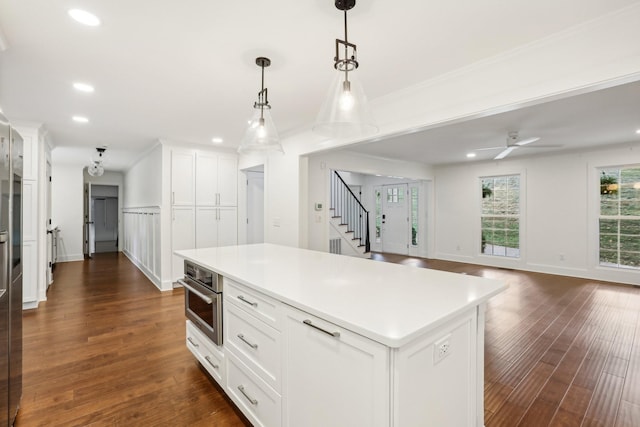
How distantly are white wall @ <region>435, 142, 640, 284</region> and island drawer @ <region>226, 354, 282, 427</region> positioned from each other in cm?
678

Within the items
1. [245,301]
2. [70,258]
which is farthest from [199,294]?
[70,258]

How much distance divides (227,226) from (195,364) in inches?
133

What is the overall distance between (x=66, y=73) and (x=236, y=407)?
3006 mm

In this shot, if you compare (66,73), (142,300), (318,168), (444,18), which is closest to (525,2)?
(444,18)

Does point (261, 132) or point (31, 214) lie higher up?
point (261, 132)

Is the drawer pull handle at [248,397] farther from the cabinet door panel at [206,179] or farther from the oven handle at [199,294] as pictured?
the cabinet door panel at [206,179]

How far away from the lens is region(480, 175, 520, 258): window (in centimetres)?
680

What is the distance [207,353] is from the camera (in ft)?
7.42

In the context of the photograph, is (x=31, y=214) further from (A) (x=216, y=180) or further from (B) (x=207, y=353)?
(B) (x=207, y=353)

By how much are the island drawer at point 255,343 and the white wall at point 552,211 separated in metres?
6.79

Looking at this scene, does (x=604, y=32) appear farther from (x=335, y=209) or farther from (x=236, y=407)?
(x=335, y=209)

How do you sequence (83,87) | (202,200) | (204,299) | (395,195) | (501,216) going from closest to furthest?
(204,299) → (83,87) → (202,200) → (501,216) → (395,195)

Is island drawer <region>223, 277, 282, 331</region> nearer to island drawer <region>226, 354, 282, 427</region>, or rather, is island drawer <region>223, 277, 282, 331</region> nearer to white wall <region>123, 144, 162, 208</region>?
island drawer <region>226, 354, 282, 427</region>

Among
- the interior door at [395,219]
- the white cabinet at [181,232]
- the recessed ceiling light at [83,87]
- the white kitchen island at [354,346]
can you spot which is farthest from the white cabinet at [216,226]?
the interior door at [395,219]
